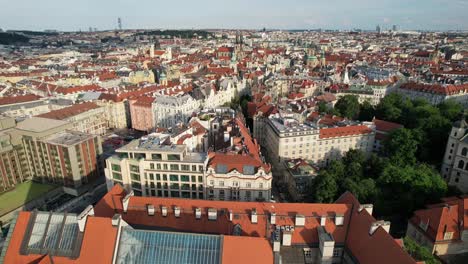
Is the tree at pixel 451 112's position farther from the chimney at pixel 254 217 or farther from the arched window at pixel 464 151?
the chimney at pixel 254 217

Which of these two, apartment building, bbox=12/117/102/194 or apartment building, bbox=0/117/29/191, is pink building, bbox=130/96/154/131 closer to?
apartment building, bbox=12/117/102/194

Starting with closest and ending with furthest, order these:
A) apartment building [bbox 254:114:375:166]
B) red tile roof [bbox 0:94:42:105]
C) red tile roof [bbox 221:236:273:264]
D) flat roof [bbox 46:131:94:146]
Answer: red tile roof [bbox 221:236:273:264]
flat roof [bbox 46:131:94:146]
apartment building [bbox 254:114:375:166]
red tile roof [bbox 0:94:42:105]

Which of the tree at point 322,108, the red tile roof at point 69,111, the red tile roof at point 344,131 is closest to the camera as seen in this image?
the red tile roof at point 344,131

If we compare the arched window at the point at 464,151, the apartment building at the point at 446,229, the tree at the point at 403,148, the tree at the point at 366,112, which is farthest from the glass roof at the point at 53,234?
the tree at the point at 366,112

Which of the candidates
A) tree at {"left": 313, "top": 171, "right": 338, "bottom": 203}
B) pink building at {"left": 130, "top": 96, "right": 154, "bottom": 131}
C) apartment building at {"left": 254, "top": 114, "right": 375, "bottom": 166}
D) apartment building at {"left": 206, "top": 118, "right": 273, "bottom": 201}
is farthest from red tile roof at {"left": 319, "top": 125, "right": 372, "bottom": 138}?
pink building at {"left": 130, "top": 96, "right": 154, "bottom": 131}

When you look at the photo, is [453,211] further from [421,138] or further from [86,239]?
[86,239]

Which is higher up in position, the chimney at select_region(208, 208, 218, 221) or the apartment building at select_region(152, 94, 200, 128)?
the chimney at select_region(208, 208, 218, 221)
